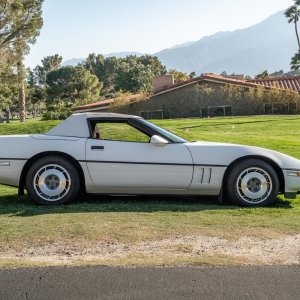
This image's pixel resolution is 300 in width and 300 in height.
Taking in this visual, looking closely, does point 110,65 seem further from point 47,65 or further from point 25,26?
point 25,26

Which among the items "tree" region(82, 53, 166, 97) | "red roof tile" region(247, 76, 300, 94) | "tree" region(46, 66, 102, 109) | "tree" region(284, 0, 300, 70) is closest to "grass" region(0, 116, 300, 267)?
"red roof tile" region(247, 76, 300, 94)

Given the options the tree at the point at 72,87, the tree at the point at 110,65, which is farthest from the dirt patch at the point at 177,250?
the tree at the point at 110,65

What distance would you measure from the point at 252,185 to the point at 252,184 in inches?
0.5

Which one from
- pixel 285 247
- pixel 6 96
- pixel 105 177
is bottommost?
pixel 285 247

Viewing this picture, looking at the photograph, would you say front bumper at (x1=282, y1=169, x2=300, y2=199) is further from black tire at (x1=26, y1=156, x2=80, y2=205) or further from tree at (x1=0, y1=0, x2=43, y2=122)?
tree at (x1=0, y1=0, x2=43, y2=122)

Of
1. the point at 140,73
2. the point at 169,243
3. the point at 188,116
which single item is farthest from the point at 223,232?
the point at 140,73

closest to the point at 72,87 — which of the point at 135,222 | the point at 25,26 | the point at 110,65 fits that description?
the point at 110,65

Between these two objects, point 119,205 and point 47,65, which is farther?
point 47,65

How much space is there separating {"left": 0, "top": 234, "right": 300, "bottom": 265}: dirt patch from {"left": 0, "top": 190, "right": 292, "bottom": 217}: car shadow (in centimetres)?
140

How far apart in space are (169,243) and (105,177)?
2010 millimetres

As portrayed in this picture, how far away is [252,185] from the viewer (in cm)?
641

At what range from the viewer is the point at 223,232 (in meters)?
4.95

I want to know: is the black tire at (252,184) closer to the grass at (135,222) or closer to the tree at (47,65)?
the grass at (135,222)

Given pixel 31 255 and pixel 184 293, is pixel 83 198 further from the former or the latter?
pixel 184 293
